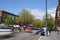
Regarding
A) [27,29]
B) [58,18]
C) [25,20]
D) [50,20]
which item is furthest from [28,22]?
[27,29]

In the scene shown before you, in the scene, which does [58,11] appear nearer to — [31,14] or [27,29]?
[31,14]

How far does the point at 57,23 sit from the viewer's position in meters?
74.6

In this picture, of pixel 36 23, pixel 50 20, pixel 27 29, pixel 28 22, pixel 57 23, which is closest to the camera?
pixel 27 29

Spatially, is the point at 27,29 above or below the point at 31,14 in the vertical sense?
below

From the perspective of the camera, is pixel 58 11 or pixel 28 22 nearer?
pixel 58 11

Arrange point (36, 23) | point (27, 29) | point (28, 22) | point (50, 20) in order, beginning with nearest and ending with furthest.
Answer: point (27, 29) < point (50, 20) < point (28, 22) < point (36, 23)

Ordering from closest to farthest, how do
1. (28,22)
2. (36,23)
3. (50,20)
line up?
(50,20)
(28,22)
(36,23)

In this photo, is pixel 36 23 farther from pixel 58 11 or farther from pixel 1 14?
pixel 58 11

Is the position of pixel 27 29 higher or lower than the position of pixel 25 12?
lower

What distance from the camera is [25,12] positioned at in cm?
9488

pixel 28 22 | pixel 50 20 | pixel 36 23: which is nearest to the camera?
pixel 50 20

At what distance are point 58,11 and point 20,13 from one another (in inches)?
964

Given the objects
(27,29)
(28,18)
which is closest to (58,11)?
(28,18)

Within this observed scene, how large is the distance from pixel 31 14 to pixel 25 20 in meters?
4.94
